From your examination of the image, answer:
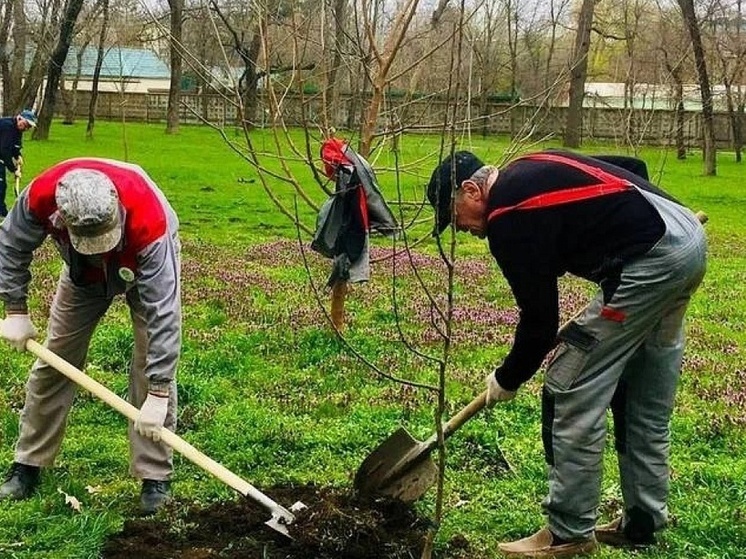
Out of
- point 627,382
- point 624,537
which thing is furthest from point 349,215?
point 624,537

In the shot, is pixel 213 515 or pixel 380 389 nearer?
pixel 213 515

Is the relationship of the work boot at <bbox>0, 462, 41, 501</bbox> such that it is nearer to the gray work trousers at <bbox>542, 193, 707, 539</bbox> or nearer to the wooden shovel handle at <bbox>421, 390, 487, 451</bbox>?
the wooden shovel handle at <bbox>421, 390, 487, 451</bbox>

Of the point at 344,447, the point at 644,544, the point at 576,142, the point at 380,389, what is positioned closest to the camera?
the point at 644,544

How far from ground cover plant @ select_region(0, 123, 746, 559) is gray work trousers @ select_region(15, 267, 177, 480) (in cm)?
21

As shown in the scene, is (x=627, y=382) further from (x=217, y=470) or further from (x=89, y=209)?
(x=89, y=209)

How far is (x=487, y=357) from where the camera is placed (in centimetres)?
854

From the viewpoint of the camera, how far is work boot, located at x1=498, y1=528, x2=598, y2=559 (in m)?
4.69

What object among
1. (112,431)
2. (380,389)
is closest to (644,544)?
(380,389)

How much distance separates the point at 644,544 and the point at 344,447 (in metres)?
2.02

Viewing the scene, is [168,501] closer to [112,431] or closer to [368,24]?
[112,431]

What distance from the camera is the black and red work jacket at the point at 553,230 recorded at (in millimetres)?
4168

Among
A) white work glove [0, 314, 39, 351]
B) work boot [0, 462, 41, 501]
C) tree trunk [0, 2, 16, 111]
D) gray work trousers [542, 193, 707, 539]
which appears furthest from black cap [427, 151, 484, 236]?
tree trunk [0, 2, 16, 111]

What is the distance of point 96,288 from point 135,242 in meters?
0.64

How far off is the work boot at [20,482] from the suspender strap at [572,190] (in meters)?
2.93
